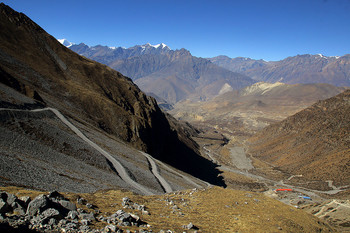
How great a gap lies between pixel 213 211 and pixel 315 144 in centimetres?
13565

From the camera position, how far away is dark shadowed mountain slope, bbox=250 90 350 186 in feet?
366

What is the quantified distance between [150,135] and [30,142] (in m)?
57.5

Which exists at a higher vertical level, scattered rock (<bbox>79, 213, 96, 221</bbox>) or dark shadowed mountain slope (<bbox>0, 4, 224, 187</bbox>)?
dark shadowed mountain slope (<bbox>0, 4, 224, 187</bbox>)

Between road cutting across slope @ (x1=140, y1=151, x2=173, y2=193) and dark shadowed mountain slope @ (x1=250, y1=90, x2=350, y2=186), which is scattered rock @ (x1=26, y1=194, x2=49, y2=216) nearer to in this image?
road cutting across slope @ (x1=140, y1=151, x2=173, y2=193)

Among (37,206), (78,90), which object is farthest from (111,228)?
(78,90)

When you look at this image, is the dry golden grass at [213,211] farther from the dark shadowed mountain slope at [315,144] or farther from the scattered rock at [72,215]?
the dark shadowed mountain slope at [315,144]

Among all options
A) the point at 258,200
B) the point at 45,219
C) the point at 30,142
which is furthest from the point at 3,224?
the point at 258,200

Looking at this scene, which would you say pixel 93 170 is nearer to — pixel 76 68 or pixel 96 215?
pixel 96 215

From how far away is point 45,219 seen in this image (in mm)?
14320

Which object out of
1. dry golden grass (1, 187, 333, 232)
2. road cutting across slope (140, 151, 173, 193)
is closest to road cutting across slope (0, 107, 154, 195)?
road cutting across slope (140, 151, 173, 193)

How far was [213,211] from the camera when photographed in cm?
2936

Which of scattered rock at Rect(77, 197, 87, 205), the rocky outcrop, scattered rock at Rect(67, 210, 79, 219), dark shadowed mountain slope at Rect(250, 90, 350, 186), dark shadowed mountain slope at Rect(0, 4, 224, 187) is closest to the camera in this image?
the rocky outcrop

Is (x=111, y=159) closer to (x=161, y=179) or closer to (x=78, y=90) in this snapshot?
(x=161, y=179)

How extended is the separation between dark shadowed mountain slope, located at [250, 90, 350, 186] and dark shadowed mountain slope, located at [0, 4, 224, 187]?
53039mm
